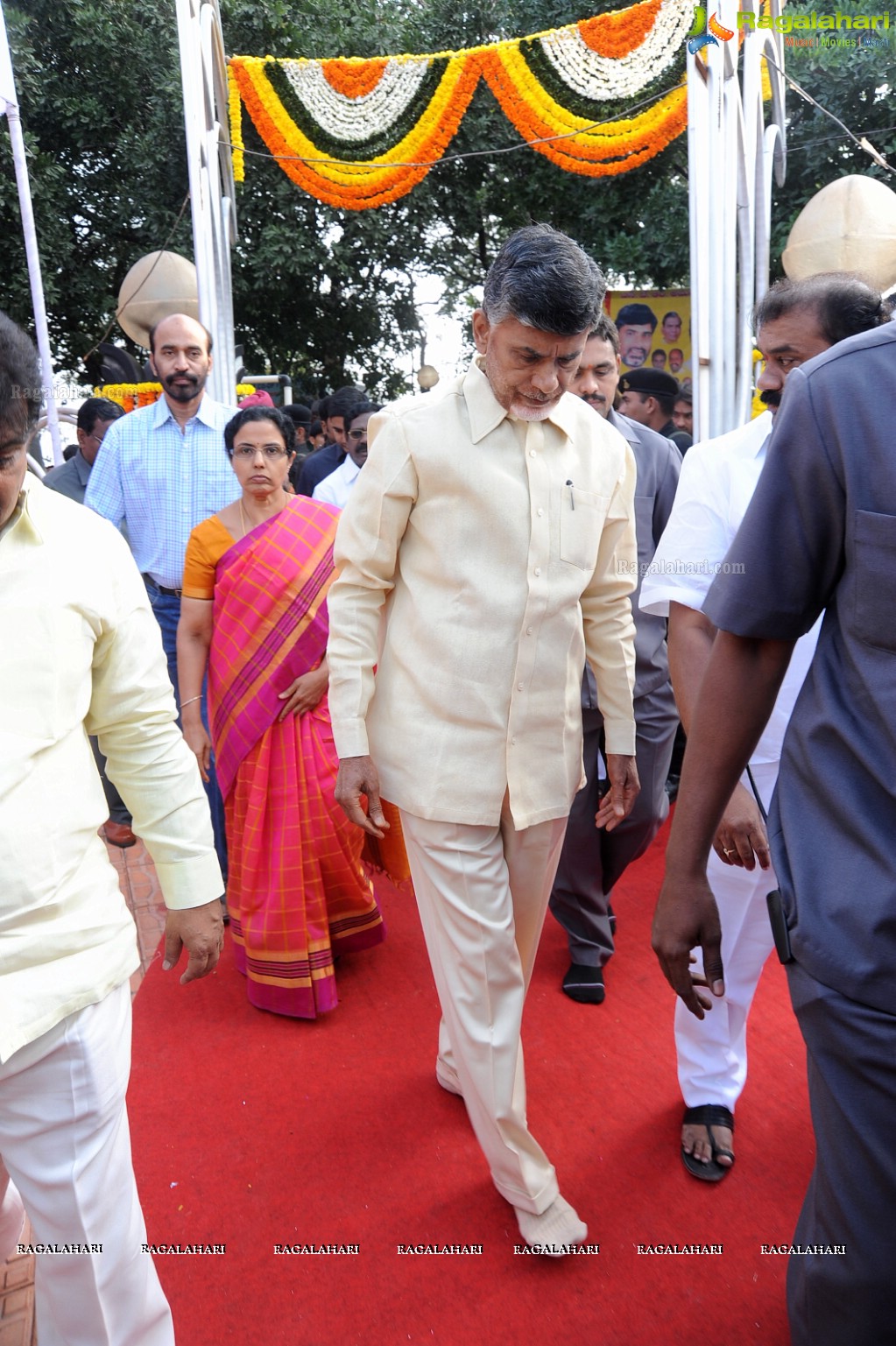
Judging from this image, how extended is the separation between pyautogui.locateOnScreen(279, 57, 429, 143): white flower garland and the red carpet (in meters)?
7.43

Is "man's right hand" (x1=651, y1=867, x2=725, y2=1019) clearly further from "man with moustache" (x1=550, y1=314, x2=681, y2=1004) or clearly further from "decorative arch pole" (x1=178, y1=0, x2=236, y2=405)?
"decorative arch pole" (x1=178, y1=0, x2=236, y2=405)

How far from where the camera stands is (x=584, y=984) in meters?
3.32

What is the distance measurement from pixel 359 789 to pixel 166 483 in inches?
97.5

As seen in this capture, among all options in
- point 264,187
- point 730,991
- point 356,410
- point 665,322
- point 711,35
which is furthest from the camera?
point 264,187

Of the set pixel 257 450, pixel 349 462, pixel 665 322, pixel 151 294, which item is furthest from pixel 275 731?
pixel 665 322

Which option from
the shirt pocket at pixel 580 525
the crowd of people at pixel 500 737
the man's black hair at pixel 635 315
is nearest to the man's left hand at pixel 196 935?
the crowd of people at pixel 500 737

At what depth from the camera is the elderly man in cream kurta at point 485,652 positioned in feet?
7.27

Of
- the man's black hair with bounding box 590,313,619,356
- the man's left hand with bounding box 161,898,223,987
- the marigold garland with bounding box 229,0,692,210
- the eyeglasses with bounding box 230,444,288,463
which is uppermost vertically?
the marigold garland with bounding box 229,0,692,210

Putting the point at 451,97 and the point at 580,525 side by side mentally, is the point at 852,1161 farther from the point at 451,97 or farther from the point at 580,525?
the point at 451,97

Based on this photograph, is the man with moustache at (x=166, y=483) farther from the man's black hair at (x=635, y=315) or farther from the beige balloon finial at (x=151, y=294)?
the man's black hair at (x=635, y=315)

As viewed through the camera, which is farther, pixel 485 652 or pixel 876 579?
pixel 485 652

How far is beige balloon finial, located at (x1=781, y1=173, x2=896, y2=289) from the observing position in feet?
24.7

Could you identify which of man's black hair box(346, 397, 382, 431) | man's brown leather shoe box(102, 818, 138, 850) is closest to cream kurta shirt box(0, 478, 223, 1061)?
man's brown leather shoe box(102, 818, 138, 850)

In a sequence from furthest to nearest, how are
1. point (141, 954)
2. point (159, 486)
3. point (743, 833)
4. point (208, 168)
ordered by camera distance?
point (208, 168)
point (159, 486)
point (141, 954)
point (743, 833)
